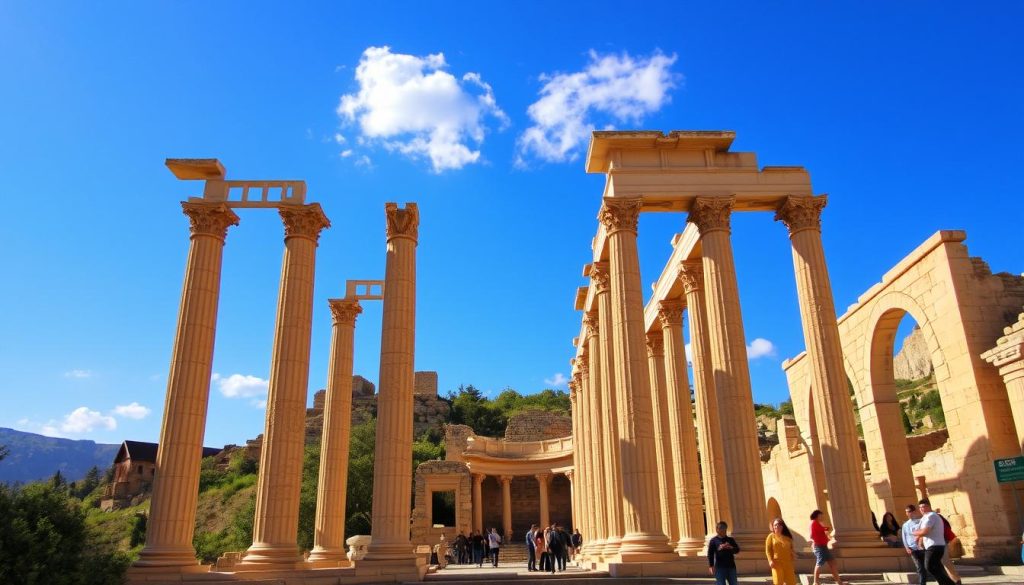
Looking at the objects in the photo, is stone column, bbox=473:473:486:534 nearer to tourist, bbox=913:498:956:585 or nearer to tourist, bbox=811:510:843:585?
tourist, bbox=811:510:843:585

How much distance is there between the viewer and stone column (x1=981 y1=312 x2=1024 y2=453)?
67.5ft

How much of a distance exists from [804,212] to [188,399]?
2193cm

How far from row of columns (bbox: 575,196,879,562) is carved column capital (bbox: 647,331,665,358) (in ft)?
9.79

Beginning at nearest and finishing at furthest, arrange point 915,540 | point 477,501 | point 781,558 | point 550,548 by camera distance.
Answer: point 915,540 → point 781,558 → point 550,548 → point 477,501

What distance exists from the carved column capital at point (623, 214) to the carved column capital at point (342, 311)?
1393cm

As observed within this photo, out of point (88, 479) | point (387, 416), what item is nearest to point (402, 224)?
point (387, 416)

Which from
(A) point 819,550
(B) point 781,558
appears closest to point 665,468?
(A) point 819,550

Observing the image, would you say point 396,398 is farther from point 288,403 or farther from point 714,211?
point 714,211

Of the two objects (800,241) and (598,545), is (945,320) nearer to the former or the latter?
(800,241)

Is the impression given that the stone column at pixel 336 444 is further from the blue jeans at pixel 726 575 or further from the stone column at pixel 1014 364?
the stone column at pixel 1014 364

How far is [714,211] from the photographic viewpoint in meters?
24.2

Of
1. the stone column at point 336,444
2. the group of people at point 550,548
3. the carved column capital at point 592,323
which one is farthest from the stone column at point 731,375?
the stone column at point 336,444

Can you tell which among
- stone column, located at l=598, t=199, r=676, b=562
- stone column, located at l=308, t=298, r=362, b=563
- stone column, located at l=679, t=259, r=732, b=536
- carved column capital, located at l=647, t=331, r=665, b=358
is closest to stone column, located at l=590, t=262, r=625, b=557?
stone column, located at l=679, t=259, r=732, b=536

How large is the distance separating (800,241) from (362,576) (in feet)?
60.1
